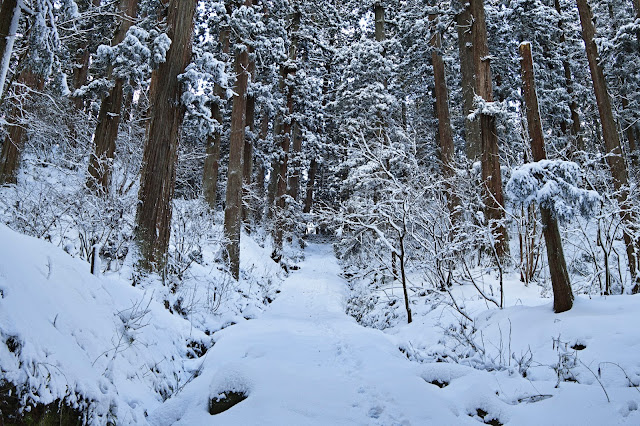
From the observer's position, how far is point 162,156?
6609 mm

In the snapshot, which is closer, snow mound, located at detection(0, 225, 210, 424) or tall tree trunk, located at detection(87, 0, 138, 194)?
snow mound, located at detection(0, 225, 210, 424)

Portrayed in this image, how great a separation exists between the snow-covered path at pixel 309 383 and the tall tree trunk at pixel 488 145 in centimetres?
443

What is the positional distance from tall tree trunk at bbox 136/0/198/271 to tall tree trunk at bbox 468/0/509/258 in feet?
21.6

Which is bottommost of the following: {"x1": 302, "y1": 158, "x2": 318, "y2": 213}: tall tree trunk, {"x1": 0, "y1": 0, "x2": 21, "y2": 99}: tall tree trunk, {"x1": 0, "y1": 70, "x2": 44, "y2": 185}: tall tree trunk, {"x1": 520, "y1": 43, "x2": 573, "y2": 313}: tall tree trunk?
{"x1": 520, "y1": 43, "x2": 573, "y2": 313}: tall tree trunk

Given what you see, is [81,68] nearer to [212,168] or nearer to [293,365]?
[212,168]

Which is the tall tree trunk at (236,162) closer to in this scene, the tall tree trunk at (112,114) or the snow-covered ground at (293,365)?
the tall tree trunk at (112,114)

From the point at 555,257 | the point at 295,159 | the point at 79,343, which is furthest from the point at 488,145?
the point at 295,159

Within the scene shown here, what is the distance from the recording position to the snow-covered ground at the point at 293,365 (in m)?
2.78

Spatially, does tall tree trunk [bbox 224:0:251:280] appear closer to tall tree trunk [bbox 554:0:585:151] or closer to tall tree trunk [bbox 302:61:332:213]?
tall tree trunk [bbox 302:61:332:213]

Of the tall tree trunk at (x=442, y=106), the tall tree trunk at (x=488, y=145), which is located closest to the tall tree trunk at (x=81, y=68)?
the tall tree trunk at (x=442, y=106)

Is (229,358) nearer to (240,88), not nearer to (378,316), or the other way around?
(378,316)

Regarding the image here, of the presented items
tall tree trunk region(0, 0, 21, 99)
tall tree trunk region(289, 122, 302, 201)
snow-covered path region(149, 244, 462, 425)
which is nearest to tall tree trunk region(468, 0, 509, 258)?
snow-covered path region(149, 244, 462, 425)

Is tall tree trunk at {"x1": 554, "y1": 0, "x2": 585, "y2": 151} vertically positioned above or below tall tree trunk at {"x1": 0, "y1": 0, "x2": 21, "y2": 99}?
above

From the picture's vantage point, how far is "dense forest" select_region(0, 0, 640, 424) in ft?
16.4
